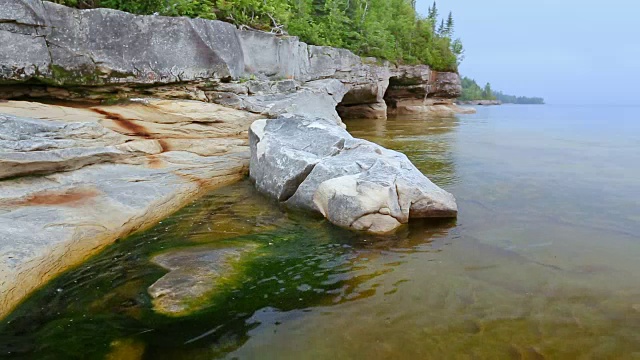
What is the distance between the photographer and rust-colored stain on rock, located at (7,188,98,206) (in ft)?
17.3

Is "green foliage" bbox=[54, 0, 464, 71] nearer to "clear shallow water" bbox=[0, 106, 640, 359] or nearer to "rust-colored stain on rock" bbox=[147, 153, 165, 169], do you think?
"rust-colored stain on rock" bbox=[147, 153, 165, 169]

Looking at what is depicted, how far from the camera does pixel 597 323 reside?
366 cm

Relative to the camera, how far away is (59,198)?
5520mm

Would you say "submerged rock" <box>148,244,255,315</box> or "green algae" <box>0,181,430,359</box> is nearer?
"green algae" <box>0,181,430,359</box>

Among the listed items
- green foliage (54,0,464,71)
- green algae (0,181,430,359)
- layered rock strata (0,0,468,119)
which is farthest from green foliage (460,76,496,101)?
Answer: green algae (0,181,430,359)

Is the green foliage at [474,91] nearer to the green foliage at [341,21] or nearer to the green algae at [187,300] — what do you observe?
the green foliage at [341,21]

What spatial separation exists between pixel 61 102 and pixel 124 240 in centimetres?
414

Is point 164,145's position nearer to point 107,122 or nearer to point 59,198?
point 107,122

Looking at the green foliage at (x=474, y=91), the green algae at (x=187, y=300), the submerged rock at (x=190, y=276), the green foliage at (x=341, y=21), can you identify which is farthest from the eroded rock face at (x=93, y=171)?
the green foliage at (x=474, y=91)

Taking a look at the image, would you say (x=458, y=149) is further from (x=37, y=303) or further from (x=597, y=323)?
(x=37, y=303)

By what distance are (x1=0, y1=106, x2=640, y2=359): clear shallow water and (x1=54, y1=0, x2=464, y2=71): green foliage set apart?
558 cm

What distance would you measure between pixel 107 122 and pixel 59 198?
7.55ft

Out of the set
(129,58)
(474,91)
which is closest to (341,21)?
(129,58)

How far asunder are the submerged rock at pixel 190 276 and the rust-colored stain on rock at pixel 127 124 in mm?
3546
